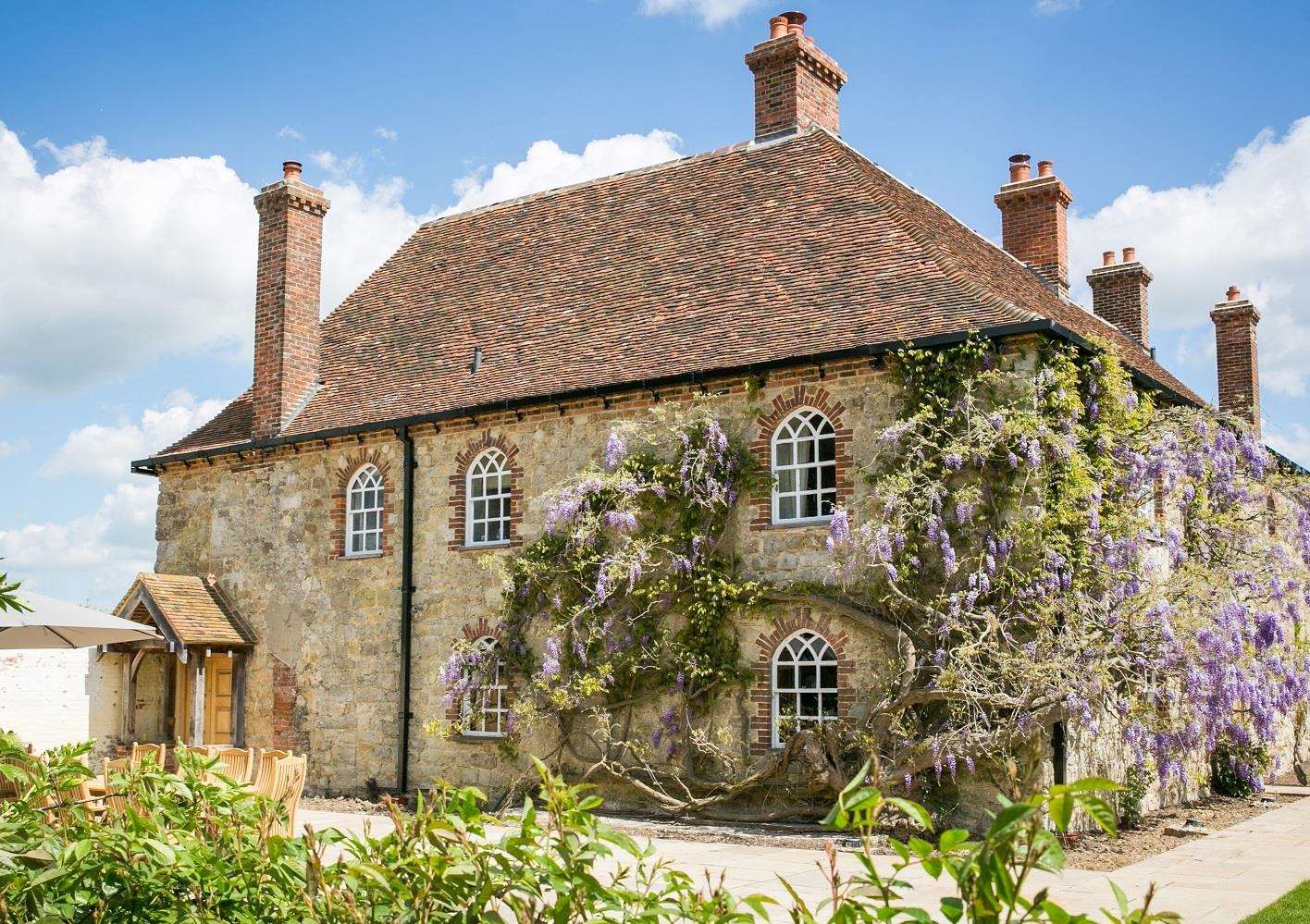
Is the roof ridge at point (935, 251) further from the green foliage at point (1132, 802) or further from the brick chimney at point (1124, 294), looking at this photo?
the brick chimney at point (1124, 294)

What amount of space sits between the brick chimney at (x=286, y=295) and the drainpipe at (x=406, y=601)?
9.81ft

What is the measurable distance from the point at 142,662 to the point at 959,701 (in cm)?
1350

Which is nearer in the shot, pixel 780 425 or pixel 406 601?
pixel 780 425

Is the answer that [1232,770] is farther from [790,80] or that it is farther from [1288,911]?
[790,80]

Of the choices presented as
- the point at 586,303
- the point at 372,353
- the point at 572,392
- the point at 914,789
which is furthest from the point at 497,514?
the point at 914,789

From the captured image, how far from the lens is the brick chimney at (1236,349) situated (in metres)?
24.2

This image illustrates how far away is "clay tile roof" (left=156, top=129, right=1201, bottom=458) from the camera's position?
14492 mm

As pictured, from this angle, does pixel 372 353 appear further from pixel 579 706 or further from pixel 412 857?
pixel 412 857

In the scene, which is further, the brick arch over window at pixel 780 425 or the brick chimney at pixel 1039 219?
the brick chimney at pixel 1039 219

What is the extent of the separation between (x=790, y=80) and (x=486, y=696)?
31.5 ft

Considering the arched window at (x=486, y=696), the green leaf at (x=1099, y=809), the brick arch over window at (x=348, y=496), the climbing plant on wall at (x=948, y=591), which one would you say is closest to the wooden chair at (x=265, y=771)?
the climbing plant on wall at (x=948, y=591)

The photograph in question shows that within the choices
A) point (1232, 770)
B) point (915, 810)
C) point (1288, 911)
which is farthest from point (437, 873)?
point (1232, 770)

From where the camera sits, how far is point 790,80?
17.9 metres

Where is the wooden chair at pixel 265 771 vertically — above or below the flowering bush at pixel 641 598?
below
